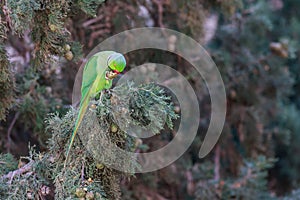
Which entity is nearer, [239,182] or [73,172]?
[73,172]

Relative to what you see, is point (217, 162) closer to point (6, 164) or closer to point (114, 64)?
point (6, 164)

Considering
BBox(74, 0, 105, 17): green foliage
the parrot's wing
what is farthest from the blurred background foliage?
the parrot's wing

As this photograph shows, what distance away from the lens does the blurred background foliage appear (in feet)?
3.75

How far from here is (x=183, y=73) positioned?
189 cm

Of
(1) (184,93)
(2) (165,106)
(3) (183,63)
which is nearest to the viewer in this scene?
(2) (165,106)

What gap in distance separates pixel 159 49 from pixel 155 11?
0.24 meters

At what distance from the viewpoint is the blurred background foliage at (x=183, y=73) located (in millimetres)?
1144

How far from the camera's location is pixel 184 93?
1698 millimetres

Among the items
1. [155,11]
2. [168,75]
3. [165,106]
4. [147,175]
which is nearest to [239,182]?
[147,175]

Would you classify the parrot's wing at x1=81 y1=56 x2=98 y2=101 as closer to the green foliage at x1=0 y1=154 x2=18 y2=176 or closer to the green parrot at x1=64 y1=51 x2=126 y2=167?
the green parrot at x1=64 y1=51 x2=126 y2=167

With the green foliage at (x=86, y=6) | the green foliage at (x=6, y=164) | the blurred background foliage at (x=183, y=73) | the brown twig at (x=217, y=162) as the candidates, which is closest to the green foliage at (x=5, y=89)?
the blurred background foliage at (x=183, y=73)

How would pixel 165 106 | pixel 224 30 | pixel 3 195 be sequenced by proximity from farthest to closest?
pixel 224 30 → pixel 3 195 → pixel 165 106

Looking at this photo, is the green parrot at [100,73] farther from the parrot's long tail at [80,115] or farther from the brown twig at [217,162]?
the brown twig at [217,162]

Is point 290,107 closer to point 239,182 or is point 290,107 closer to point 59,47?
point 239,182
